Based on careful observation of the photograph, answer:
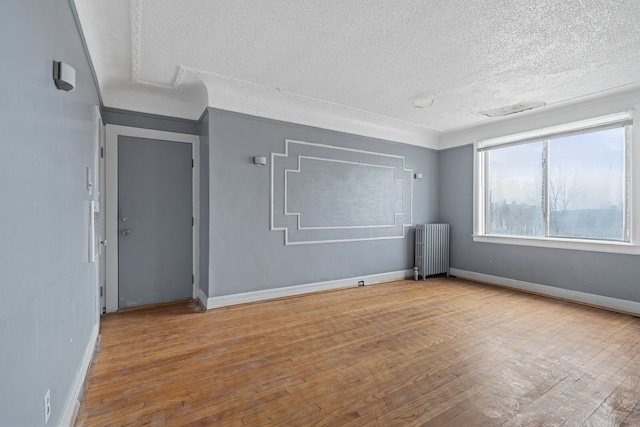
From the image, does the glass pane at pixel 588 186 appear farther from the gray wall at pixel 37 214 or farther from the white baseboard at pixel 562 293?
the gray wall at pixel 37 214

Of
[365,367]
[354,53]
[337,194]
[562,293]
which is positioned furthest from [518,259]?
[354,53]

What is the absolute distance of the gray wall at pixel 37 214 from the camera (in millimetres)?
970

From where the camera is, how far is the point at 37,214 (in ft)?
4.05

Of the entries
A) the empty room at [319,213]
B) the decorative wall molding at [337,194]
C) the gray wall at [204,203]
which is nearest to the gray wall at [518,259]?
the empty room at [319,213]

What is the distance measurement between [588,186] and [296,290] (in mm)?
4111

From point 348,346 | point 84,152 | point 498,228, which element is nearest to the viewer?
point 84,152

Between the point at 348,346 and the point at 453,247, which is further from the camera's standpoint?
the point at 453,247

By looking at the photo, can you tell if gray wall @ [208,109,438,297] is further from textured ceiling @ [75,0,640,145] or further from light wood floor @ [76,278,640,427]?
light wood floor @ [76,278,640,427]

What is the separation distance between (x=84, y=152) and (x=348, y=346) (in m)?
2.55

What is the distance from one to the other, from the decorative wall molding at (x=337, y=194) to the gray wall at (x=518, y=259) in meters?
0.87

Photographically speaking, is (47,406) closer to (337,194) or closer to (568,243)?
(337,194)

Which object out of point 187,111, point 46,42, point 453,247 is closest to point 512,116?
point 453,247

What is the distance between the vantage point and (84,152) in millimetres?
2176

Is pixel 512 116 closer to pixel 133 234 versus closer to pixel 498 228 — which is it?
pixel 498 228
